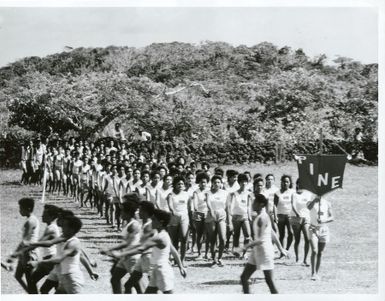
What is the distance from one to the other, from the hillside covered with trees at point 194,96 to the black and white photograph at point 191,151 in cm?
4

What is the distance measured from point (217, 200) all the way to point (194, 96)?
422cm

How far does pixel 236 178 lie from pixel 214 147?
268 centimetres

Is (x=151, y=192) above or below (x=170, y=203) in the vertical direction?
above

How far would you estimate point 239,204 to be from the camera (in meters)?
11.0

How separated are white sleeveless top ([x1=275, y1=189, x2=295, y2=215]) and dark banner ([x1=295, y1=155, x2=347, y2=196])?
0.59m

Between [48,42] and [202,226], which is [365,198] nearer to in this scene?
[202,226]

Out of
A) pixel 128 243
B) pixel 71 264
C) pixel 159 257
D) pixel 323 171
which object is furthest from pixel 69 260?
pixel 323 171

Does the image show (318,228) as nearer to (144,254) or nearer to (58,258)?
(144,254)

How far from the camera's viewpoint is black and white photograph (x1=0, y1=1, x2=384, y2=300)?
8.82m

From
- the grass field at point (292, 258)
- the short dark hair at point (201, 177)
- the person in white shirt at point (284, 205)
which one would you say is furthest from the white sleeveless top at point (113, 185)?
the person in white shirt at point (284, 205)

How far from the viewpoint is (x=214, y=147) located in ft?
46.2

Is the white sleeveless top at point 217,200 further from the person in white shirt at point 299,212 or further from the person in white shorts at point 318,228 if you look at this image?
the person in white shorts at point 318,228

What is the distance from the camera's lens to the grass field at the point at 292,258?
1002cm

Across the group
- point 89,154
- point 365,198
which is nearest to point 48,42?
point 89,154
